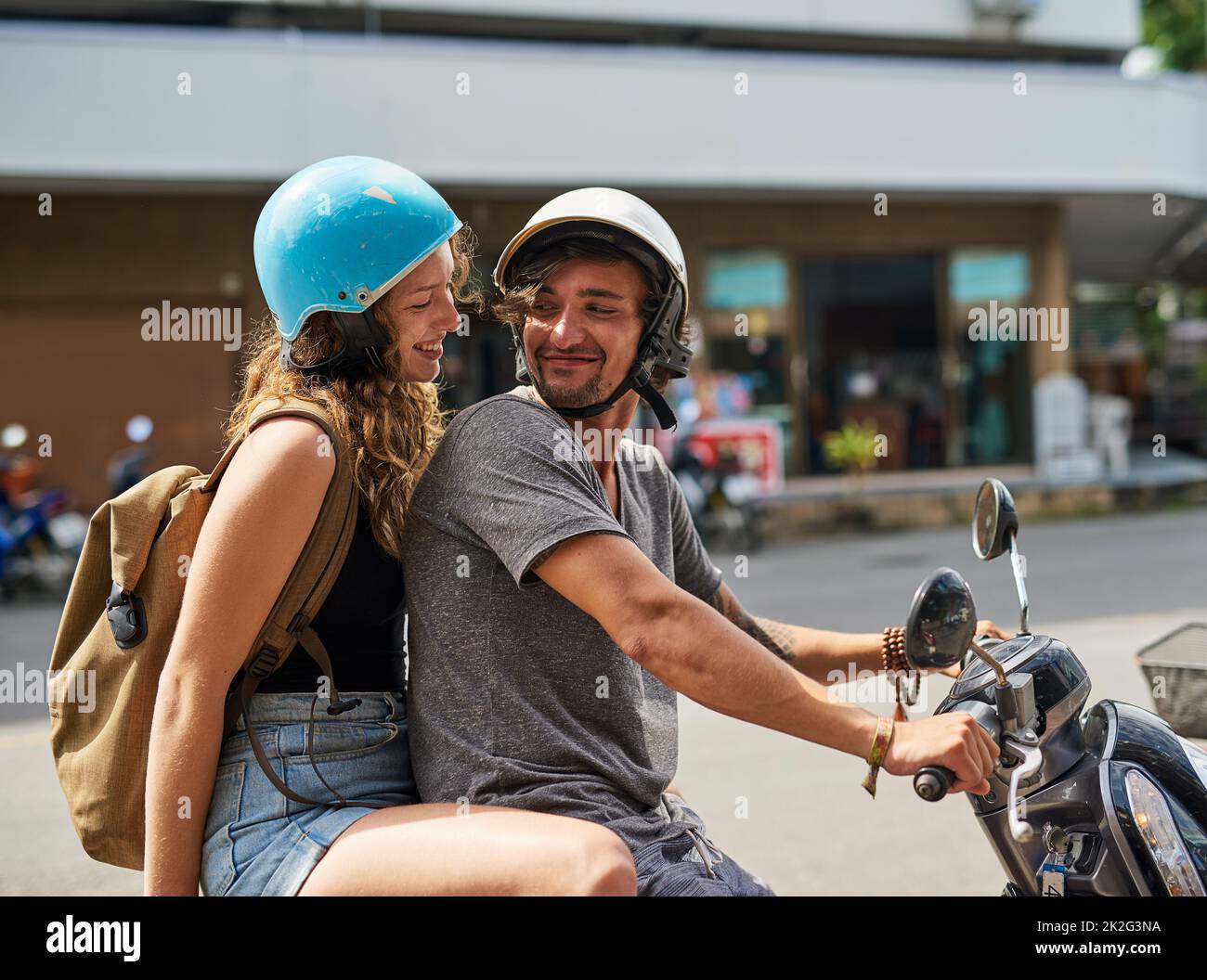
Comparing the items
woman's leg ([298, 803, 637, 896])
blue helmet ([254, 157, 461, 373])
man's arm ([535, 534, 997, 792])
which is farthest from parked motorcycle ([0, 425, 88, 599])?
man's arm ([535, 534, 997, 792])

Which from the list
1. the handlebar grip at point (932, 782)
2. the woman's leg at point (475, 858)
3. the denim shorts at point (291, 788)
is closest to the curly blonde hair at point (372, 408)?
the denim shorts at point (291, 788)

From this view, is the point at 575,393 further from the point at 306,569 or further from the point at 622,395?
the point at 306,569

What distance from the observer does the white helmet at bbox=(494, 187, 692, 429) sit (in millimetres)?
2137

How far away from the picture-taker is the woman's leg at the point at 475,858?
1672 mm

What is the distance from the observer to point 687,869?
6.23 feet

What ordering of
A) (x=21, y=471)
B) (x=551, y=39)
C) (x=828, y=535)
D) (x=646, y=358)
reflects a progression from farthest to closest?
(x=551, y=39) → (x=828, y=535) → (x=21, y=471) → (x=646, y=358)

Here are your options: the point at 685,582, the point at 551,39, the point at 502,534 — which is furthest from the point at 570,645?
the point at 551,39

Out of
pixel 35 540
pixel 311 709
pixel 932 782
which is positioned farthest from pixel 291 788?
pixel 35 540

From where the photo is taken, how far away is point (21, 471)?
11.7 m

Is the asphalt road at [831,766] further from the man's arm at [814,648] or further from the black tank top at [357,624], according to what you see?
the black tank top at [357,624]

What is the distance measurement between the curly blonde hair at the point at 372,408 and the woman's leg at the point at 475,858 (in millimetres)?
442

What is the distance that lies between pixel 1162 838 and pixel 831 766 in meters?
3.73

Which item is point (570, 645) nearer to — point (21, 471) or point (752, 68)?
point (21, 471)
